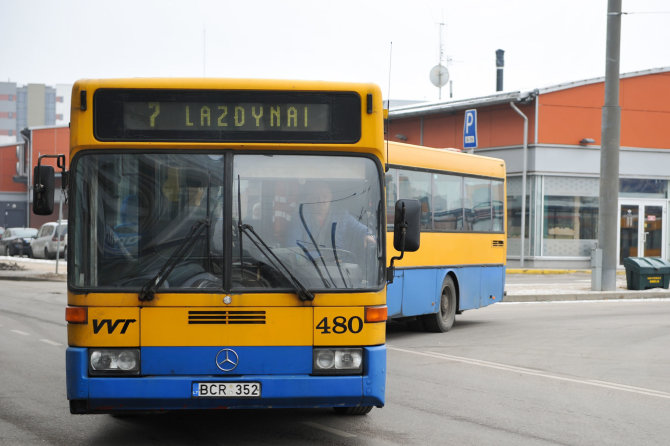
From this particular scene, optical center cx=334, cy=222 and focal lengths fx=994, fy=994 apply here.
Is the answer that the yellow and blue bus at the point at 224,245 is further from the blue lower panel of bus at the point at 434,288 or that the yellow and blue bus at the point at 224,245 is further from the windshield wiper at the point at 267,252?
the blue lower panel of bus at the point at 434,288

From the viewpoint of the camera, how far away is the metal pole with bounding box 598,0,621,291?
2414cm

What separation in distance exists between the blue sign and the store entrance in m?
8.90

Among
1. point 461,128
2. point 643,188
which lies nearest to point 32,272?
point 461,128

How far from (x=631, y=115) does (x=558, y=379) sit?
25446 millimetres

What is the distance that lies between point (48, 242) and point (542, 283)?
22280 mm

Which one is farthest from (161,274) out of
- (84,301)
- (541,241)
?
(541,241)

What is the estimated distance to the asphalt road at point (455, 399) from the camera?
742 cm

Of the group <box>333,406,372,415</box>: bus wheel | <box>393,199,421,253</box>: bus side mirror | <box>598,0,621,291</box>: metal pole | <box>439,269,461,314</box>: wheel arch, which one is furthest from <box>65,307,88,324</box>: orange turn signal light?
<box>598,0,621,291</box>: metal pole

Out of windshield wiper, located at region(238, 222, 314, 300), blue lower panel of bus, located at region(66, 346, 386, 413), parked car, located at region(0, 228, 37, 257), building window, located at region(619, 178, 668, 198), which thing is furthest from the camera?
parked car, located at region(0, 228, 37, 257)

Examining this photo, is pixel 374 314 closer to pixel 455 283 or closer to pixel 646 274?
pixel 455 283

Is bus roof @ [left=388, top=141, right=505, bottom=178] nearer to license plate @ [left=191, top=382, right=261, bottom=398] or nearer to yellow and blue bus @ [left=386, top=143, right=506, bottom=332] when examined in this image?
yellow and blue bus @ [left=386, top=143, right=506, bottom=332]

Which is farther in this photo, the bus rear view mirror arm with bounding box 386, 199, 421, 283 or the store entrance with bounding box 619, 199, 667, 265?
the store entrance with bounding box 619, 199, 667, 265

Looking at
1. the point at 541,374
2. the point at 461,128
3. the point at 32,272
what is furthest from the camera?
the point at 461,128

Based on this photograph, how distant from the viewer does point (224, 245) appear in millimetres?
6695
